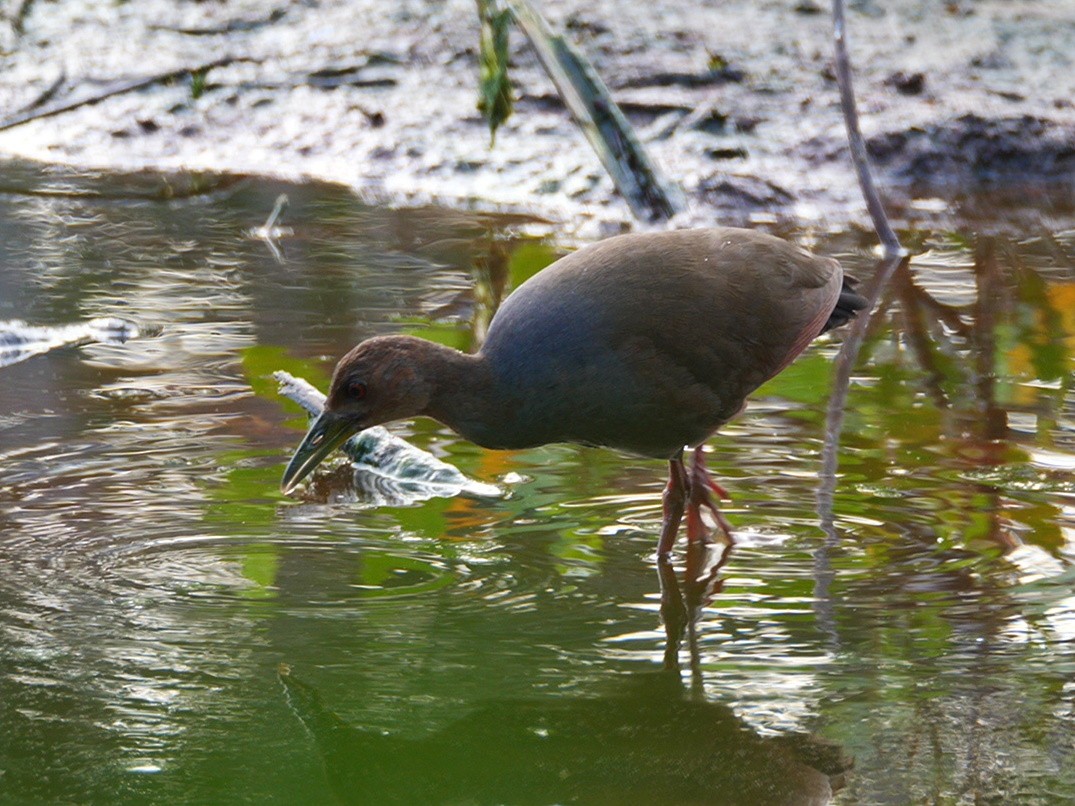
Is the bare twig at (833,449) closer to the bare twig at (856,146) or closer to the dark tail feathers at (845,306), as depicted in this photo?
the bare twig at (856,146)

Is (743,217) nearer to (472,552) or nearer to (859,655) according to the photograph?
(472,552)

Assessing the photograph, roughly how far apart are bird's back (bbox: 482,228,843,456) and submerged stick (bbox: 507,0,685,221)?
136 inches

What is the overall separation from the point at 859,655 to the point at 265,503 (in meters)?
2.05

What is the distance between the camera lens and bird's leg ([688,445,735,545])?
5.11 m

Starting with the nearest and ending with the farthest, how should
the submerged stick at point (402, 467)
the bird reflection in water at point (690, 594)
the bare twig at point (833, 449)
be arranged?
the bird reflection in water at point (690, 594)
the bare twig at point (833, 449)
the submerged stick at point (402, 467)

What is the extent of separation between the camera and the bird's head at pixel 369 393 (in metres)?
4.88

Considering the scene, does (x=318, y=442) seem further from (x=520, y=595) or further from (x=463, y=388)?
(x=520, y=595)

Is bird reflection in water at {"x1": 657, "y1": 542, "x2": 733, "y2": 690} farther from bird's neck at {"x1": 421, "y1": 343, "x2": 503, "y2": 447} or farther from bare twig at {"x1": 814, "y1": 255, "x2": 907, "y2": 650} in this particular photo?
bird's neck at {"x1": 421, "y1": 343, "x2": 503, "y2": 447}

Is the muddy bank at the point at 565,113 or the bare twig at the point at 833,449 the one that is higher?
the muddy bank at the point at 565,113

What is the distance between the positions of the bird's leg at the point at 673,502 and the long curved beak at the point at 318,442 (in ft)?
3.22

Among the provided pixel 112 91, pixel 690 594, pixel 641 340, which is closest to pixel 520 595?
pixel 690 594

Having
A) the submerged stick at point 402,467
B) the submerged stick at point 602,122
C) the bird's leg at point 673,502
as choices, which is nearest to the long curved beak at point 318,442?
the submerged stick at point 402,467

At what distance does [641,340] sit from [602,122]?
13.8 ft

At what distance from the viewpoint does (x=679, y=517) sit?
5160 millimetres
